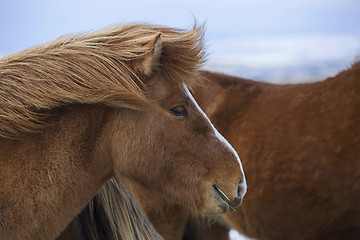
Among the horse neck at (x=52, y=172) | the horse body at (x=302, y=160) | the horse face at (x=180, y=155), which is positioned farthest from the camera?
the horse body at (x=302, y=160)

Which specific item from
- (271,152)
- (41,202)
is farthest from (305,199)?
(41,202)

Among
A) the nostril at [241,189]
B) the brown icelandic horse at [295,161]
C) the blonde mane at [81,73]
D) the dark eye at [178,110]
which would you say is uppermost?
the blonde mane at [81,73]

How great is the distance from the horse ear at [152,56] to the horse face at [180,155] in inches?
3.3

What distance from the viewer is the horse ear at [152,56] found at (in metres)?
1.78

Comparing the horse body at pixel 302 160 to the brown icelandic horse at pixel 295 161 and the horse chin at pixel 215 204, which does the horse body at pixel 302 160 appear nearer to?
the brown icelandic horse at pixel 295 161

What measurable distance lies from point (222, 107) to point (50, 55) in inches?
89.7

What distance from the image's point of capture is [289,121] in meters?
3.51

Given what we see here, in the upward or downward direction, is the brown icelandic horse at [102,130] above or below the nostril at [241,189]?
above

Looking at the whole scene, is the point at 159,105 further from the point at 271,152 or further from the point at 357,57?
the point at 357,57

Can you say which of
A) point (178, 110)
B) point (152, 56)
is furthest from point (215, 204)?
point (152, 56)

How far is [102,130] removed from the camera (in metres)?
1.88

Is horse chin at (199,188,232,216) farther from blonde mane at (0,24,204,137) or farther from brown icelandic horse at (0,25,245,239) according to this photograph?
blonde mane at (0,24,204,137)

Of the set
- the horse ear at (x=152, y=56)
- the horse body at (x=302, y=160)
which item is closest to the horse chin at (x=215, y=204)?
the horse ear at (x=152, y=56)

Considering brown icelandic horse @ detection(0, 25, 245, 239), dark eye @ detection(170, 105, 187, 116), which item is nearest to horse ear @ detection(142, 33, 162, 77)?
brown icelandic horse @ detection(0, 25, 245, 239)
